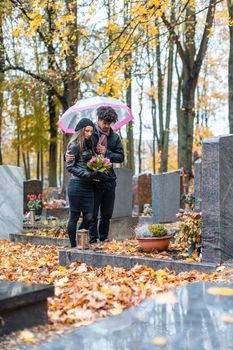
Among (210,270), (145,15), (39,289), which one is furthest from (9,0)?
(39,289)

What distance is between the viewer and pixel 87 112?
10.4 metres

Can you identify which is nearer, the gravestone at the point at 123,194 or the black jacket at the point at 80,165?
the black jacket at the point at 80,165

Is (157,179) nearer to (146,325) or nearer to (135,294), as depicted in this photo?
(135,294)

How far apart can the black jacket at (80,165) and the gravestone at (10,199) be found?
12.8 ft

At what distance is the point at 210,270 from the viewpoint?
580cm

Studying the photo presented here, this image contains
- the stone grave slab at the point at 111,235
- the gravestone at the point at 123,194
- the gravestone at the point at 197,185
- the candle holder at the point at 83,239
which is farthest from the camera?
the gravestone at the point at 123,194

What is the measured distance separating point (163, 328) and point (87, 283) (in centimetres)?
157

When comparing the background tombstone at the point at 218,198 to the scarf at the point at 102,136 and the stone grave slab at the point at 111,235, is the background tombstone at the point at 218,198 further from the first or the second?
the stone grave slab at the point at 111,235

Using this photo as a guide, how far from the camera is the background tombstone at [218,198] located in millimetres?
6047

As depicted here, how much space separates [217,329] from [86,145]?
14.9 ft

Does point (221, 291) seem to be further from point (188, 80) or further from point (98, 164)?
point (188, 80)

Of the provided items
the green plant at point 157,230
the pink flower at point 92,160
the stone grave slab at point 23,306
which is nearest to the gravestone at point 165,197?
the pink flower at point 92,160

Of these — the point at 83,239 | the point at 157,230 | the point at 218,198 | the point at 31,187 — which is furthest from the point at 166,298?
the point at 31,187

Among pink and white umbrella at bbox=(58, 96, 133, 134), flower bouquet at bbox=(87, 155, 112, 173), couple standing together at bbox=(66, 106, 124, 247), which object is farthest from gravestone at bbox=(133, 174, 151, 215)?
flower bouquet at bbox=(87, 155, 112, 173)
